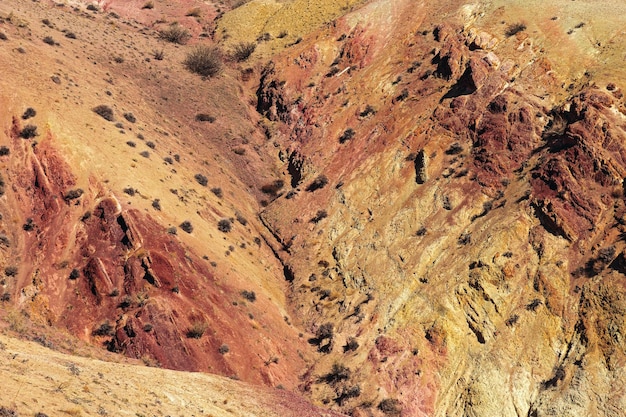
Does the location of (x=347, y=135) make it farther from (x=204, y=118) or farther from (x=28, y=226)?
(x=28, y=226)

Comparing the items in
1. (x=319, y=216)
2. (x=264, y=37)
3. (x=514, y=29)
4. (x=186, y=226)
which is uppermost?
(x=264, y=37)

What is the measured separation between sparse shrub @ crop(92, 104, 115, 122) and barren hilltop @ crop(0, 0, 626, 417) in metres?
0.42

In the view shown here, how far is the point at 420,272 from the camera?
3881 centimetres

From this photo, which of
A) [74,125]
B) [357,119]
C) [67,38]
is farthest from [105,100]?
[357,119]

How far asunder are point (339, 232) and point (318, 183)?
5838 millimetres

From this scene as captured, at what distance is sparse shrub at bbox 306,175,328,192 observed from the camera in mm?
49125

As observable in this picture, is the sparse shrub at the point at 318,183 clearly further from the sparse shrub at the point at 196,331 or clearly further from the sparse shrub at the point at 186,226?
the sparse shrub at the point at 196,331

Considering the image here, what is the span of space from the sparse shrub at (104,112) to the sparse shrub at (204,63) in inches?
819

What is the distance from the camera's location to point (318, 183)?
162 feet

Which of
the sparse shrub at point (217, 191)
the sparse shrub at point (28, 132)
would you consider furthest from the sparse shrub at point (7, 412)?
the sparse shrub at point (217, 191)

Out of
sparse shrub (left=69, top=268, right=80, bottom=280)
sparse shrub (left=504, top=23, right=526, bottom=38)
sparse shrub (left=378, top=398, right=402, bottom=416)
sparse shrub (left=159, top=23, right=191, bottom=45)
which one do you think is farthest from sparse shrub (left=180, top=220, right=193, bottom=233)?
sparse shrub (left=159, top=23, right=191, bottom=45)

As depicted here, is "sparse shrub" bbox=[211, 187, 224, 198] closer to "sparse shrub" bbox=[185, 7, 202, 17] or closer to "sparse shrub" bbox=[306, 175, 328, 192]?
"sparse shrub" bbox=[306, 175, 328, 192]

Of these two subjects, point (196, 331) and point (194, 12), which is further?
point (194, 12)

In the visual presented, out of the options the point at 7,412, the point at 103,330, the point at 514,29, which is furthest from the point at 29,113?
the point at 514,29
